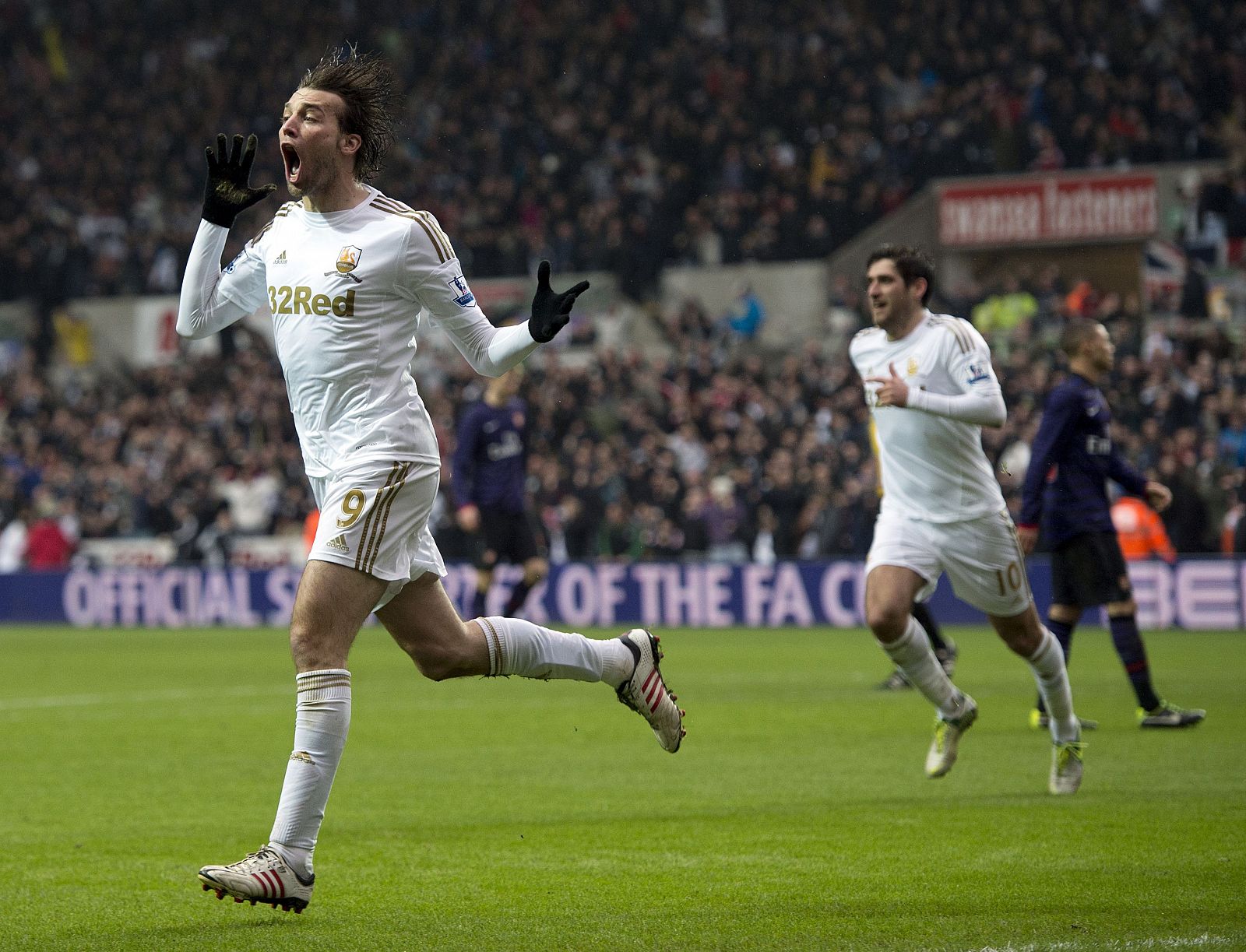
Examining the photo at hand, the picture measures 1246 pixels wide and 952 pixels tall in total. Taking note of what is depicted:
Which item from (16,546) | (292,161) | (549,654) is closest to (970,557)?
(549,654)

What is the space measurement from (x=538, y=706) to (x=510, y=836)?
220 inches

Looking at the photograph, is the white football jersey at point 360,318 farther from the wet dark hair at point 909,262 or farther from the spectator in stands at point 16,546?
the spectator in stands at point 16,546

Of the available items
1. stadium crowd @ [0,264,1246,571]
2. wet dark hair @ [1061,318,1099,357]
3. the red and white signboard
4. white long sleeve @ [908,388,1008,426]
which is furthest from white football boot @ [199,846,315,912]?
the red and white signboard

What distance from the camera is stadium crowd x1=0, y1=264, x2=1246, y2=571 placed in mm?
20656

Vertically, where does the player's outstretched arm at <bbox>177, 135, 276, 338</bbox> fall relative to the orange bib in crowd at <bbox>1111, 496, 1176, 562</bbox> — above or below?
above

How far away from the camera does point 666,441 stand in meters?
24.3

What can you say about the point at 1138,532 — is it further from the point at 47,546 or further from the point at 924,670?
the point at 47,546

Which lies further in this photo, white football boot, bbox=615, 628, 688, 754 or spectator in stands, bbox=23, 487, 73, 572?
spectator in stands, bbox=23, 487, 73, 572

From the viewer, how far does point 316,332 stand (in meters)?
5.20

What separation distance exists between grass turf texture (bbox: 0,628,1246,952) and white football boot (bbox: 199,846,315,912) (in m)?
0.10

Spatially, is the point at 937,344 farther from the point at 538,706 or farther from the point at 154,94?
the point at 154,94

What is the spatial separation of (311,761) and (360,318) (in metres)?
Answer: 1.32

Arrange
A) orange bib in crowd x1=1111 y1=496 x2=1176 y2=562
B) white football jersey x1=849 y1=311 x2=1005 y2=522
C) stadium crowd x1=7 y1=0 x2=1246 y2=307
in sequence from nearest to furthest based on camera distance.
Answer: white football jersey x1=849 y1=311 x2=1005 y2=522
orange bib in crowd x1=1111 y1=496 x2=1176 y2=562
stadium crowd x1=7 y1=0 x2=1246 y2=307

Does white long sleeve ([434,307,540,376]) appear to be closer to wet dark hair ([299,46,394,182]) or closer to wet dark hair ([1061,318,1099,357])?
wet dark hair ([299,46,394,182])
